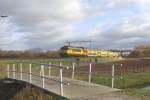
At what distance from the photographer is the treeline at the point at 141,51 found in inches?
3469

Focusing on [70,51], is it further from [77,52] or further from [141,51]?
[141,51]

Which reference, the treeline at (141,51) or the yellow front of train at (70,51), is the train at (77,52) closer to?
the yellow front of train at (70,51)

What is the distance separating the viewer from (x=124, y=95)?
1636cm

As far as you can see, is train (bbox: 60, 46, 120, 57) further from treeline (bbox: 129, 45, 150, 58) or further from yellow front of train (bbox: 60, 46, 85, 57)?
treeline (bbox: 129, 45, 150, 58)

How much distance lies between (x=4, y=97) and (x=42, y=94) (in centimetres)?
781

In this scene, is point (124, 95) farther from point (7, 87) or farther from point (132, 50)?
point (132, 50)

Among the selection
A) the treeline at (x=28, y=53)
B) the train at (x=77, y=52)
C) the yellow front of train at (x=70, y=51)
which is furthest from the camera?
the treeline at (x=28, y=53)

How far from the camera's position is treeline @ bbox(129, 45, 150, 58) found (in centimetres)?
8810

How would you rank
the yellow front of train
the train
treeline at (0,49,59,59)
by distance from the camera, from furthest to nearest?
1. treeline at (0,49,59,59)
2. the train
3. the yellow front of train

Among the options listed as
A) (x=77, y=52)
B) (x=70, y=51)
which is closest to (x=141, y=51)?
(x=77, y=52)

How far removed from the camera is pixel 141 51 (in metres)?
90.4

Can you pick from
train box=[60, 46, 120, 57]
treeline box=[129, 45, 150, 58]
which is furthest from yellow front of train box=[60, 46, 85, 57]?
treeline box=[129, 45, 150, 58]

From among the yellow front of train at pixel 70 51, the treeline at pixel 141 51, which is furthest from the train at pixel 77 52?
the treeline at pixel 141 51

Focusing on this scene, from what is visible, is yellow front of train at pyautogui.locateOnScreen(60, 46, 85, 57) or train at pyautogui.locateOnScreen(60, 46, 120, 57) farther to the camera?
train at pyautogui.locateOnScreen(60, 46, 120, 57)
